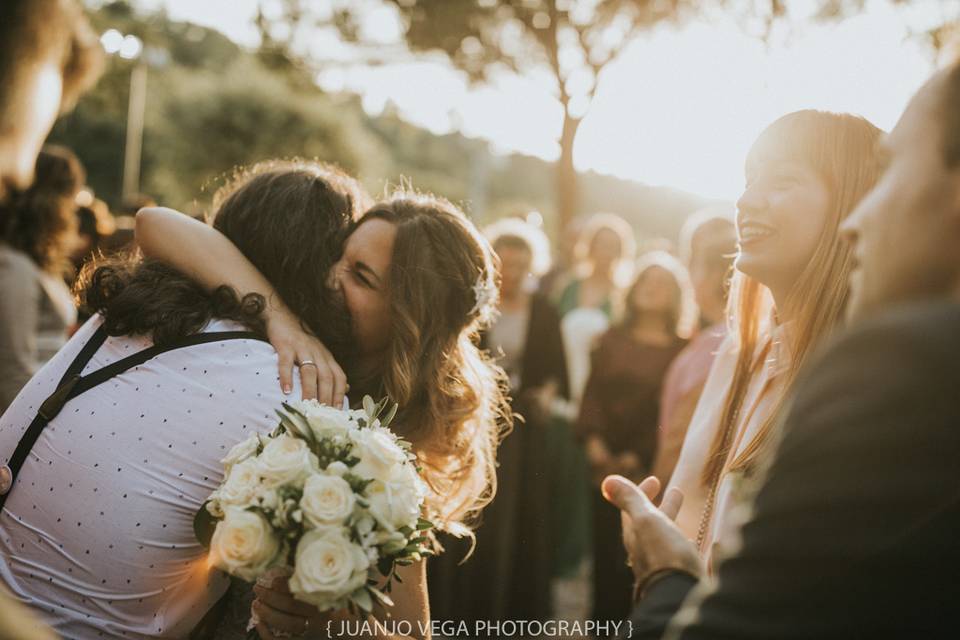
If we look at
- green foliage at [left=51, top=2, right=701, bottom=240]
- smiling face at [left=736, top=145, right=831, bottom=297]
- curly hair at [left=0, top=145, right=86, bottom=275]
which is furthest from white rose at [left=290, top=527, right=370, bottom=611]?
green foliage at [left=51, top=2, right=701, bottom=240]

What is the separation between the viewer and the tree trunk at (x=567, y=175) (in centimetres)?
1459

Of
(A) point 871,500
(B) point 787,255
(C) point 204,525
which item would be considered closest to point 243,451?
(C) point 204,525

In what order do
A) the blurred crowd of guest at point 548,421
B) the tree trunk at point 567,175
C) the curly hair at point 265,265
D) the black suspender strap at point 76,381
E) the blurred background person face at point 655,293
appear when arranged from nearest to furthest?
1. the black suspender strap at point 76,381
2. the curly hair at point 265,265
3. the blurred crowd of guest at point 548,421
4. the blurred background person face at point 655,293
5. the tree trunk at point 567,175

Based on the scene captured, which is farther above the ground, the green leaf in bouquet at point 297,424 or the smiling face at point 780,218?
the smiling face at point 780,218

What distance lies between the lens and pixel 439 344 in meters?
3.09

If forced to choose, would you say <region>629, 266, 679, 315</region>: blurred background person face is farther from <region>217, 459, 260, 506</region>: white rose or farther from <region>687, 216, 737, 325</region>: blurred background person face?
<region>217, 459, 260, 506</region>: white rose

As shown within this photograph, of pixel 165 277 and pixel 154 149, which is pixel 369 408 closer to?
pixel 165 277

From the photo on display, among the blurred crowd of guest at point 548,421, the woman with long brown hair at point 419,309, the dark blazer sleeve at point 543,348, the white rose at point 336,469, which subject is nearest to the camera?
the white rose at point 336,469

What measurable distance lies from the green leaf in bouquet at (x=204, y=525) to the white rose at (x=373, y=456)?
1.36ft

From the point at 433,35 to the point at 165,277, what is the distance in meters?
14.2

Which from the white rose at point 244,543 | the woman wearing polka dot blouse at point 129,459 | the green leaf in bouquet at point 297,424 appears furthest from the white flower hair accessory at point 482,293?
the white rose at point 244,543

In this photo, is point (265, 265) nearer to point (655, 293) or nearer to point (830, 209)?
point (830, 209)

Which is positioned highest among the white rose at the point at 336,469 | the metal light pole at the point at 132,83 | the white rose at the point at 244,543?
the metal light pole at the point at 132,83

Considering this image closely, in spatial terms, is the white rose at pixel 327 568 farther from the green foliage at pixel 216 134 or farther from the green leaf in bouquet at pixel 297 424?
the green foliage at pixel 216 134
